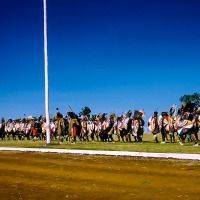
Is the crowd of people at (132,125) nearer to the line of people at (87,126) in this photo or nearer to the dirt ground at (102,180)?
the line of people at (87,126)

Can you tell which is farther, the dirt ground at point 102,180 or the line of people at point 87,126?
the line of people at point 87,126

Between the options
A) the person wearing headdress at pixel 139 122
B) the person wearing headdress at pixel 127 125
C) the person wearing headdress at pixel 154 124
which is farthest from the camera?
the person wearing headdress at pixel 127 125

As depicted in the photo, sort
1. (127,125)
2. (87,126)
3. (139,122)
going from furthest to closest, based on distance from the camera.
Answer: (87,126), (127,125), (139,122)

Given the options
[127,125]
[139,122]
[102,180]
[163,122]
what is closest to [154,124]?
[163,122]

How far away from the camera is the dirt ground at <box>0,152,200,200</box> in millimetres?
7492

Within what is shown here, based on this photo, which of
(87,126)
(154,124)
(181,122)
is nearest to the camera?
(181,122)

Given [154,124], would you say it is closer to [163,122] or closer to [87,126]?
[163,122]

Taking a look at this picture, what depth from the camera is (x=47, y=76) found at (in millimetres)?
24188

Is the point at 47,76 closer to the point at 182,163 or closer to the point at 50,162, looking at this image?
the point at 50,162

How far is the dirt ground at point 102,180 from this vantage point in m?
7.49

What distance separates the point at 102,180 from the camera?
30.1 ft

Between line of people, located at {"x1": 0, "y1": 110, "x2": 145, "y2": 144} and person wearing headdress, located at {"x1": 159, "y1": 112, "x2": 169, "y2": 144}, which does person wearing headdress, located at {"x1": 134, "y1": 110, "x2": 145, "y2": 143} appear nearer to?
A: line of people, located at {"x1": 0, "y1": 110, "x2": 145, "y2": 144}

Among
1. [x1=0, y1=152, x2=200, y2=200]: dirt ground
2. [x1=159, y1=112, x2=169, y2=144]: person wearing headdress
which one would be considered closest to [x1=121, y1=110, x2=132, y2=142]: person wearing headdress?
[x1=159, y1=112, x2=169, y2=144]: person wearing headdress

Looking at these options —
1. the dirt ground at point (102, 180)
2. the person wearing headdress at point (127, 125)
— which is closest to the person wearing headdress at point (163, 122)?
the person wearing headdress at point (127, 125)
